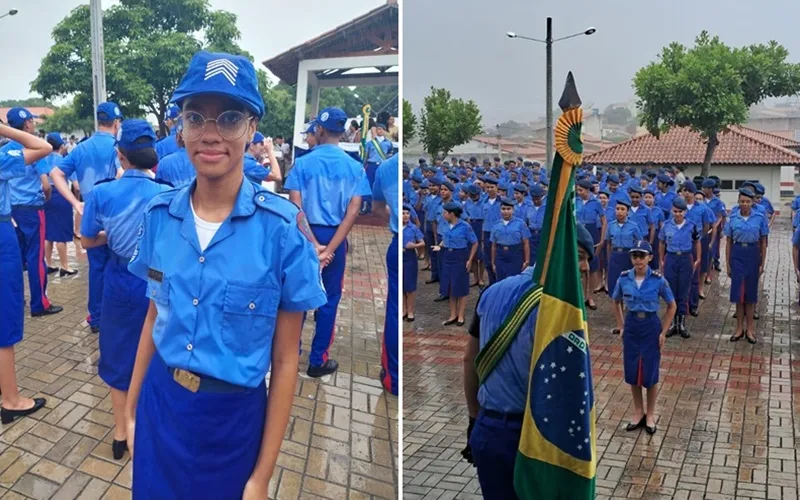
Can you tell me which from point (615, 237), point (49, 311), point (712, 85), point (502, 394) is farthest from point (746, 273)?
point (712, 85)

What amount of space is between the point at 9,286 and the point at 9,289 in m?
0.02

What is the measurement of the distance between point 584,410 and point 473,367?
2.26 ft

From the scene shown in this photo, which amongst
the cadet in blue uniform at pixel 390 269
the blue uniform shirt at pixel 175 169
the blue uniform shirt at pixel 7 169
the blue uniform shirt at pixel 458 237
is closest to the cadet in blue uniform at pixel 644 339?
the cadet in blue uniform at pixel 390 269

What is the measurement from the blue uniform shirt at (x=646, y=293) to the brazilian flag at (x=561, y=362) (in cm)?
323

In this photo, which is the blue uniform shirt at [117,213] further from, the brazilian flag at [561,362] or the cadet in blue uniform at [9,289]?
the brazilian flag at [561,362]

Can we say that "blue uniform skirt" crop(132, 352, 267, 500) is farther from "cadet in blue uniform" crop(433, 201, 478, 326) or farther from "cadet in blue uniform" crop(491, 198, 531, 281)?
"cadet in blue uniform" crop(491, 198, 531, 281)

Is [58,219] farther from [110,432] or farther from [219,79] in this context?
[219,79]

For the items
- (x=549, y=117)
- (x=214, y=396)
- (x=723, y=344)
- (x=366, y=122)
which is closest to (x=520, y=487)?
(x=214, y=396)

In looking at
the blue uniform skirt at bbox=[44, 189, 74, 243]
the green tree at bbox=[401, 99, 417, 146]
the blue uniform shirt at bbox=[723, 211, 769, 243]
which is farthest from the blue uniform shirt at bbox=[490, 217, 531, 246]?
the blue uniform skirt at bbox=[44, 189, 74, 243]

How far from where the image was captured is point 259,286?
161 cm

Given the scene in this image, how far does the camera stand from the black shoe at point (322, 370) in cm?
453

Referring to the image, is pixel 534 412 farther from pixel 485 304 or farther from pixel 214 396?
pixel 214 396

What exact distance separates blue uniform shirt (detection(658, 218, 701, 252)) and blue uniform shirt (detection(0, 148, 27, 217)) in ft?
20.3

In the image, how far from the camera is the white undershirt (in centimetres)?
165
